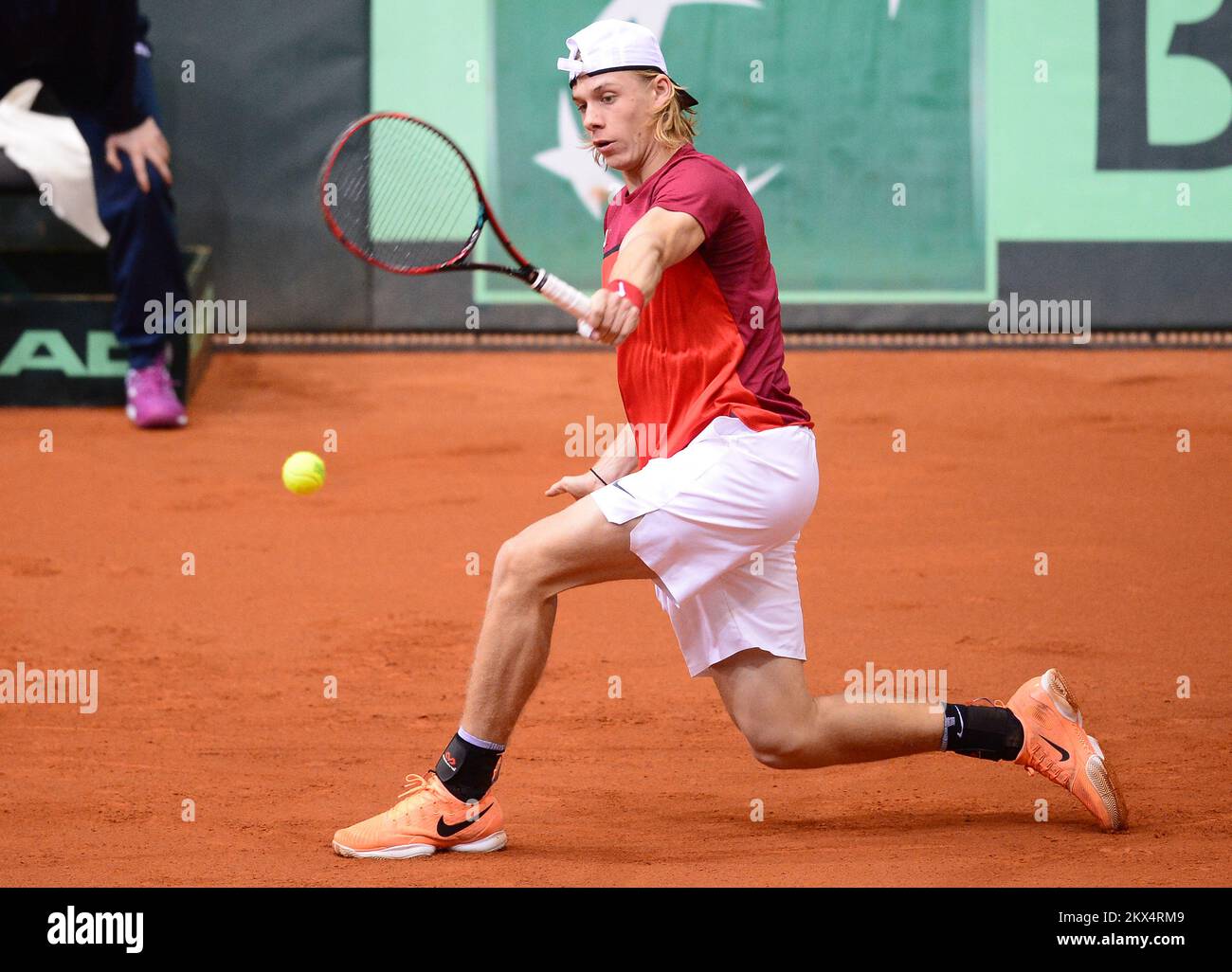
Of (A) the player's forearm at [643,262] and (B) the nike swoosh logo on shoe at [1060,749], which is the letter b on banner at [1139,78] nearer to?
(B) the nike swoosh logo on shoe at [1060,749]

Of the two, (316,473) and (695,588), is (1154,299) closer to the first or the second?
(316,473)

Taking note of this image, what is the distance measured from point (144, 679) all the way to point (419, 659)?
764 mm

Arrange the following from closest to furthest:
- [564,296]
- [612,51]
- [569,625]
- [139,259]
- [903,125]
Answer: [564,296], [612,51], [569,625], [139,259], [903,125]

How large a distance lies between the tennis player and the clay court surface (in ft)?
0.68

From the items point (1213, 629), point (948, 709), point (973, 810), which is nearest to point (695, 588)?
point (948, 709)

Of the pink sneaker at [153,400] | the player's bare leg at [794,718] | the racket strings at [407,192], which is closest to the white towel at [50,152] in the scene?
the pink sneaker at [153,400]

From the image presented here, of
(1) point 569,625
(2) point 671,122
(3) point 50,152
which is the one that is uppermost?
(3) point 50,152

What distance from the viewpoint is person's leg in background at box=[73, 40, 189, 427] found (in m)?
7.62

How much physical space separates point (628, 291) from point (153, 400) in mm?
5212

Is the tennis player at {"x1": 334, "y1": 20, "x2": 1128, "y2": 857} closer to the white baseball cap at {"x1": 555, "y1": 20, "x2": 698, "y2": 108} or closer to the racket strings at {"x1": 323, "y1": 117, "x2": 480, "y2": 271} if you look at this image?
the white baseball cap at {"x1": 555, "y1": 20, "x2": 698, "y2": 108}

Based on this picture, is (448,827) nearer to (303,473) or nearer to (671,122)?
(671,122)

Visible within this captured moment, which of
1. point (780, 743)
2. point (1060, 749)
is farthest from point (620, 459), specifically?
point (1060, 749)

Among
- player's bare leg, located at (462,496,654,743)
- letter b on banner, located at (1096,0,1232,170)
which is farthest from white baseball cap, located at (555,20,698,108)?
letter b on banner, located at (1096,0,1232,170)

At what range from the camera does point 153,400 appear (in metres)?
7.67
